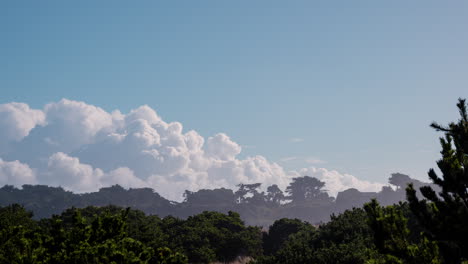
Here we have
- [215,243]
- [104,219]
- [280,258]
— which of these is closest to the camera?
[104,219]

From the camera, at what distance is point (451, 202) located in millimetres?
12016

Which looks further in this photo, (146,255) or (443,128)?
(146,255)

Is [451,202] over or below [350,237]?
over

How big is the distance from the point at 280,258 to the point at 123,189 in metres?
176

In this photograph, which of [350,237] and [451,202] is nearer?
[451,202]

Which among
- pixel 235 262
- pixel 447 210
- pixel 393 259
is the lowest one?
pixel 235 262

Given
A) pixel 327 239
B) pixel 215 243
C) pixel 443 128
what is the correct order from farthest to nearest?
pixel 215 243
pixel 327 239
pixel 443 128

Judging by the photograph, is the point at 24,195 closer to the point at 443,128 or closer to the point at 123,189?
the point at 123,189

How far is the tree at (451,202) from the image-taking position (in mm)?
11648

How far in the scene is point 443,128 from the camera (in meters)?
12.7

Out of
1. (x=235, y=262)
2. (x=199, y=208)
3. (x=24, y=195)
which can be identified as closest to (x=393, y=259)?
(x=235, y=262)

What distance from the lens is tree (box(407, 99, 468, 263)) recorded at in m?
Result: 11.6

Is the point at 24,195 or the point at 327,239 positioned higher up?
the point at 24,195

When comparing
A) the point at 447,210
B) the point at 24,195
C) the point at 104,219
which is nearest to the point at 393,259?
the point at 447,210
